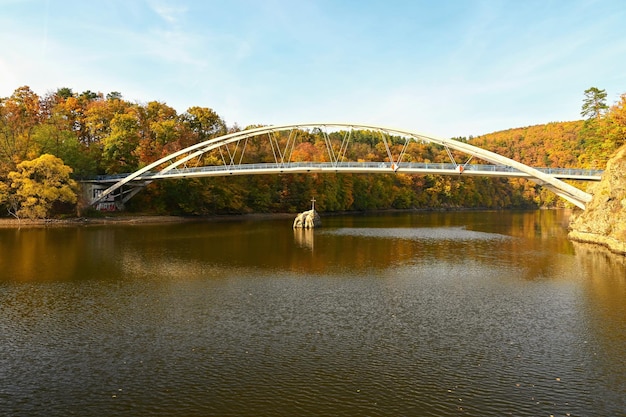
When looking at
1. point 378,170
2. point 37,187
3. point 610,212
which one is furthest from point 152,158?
point 610,212

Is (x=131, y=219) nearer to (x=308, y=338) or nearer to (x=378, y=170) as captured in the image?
(x=378, y=170)

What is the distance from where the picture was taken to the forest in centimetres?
4953

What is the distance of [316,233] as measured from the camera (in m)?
46.3

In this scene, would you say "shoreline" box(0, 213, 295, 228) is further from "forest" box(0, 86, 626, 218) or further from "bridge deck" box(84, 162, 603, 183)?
"bridge deck" box(84, 162, 603, 183)

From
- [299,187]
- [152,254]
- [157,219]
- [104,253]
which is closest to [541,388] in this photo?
[152,254]

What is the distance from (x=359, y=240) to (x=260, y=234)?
35.0ft

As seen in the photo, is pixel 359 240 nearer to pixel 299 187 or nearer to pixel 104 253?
pixel 104 253

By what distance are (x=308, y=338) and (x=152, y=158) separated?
5917 centimetres

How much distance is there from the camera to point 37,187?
4825cm

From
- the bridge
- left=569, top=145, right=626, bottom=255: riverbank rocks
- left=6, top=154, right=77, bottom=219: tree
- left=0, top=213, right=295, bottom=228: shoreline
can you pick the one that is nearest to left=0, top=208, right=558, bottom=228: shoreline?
left=0, top=213, right=295, bottom=228: shoreline

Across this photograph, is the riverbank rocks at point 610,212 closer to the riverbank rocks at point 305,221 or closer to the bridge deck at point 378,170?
Answer: the bridge deck at point 378,170

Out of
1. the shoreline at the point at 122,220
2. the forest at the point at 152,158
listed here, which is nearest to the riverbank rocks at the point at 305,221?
the shoreline at the point at 122,220

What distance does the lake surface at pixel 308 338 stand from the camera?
9.35m

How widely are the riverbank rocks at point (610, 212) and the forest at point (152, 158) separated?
14127 millimetres
